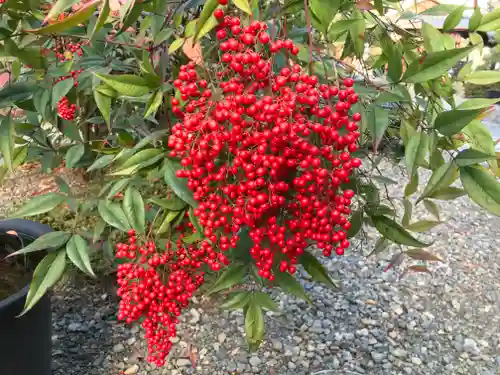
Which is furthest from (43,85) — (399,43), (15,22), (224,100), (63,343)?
(63,343)

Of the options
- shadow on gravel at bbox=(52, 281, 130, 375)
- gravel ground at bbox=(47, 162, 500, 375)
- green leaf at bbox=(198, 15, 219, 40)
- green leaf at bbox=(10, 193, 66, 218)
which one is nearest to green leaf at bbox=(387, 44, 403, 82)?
green leaf at bbox=(198, 15, 219, 40)

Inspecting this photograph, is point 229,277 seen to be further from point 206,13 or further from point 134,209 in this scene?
point 206,13

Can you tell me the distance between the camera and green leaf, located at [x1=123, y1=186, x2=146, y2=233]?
3.23ft

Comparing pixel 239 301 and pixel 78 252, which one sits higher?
pixel 78 252

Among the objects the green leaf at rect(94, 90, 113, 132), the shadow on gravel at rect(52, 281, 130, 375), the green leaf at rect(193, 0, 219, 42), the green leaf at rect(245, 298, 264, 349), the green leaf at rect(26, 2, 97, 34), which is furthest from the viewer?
the shadow on gravel at rect(52, 281, 130, 375)

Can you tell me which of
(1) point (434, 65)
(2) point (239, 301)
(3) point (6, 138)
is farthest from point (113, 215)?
(1) point (434, 65)

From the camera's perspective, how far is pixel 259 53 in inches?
30.3

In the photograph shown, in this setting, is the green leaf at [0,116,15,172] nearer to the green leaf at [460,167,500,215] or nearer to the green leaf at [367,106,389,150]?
the green leaf at [367,106,389,150]

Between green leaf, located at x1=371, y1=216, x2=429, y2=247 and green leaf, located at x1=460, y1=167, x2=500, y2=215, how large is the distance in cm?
24

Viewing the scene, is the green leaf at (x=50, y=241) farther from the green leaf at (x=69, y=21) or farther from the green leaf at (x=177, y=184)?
Answer: the green leaf at (x=69, y=21)

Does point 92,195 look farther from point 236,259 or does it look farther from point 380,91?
point 380,91

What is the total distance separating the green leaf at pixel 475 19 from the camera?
1048 millimetres

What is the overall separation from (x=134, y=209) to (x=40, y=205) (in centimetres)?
21

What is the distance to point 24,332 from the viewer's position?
1589 millimetres
